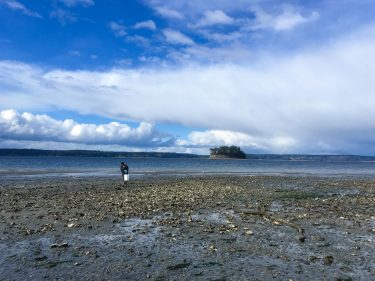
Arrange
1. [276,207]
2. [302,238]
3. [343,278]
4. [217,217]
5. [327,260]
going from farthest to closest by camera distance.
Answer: [276,207] → [217,217] → [302,238] → [327,260] → [343,278]

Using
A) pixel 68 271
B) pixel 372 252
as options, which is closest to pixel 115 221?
pixel 68 271

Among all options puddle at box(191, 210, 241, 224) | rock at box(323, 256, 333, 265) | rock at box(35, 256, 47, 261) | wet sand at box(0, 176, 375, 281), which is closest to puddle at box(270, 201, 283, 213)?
wet sand at box(0, 176, 375, 281)

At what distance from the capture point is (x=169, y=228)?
17391mm

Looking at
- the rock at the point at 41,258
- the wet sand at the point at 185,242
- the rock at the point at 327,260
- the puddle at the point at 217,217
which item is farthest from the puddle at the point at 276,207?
the rock at the point at 41,258

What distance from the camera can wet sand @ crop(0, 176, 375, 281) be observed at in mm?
11484

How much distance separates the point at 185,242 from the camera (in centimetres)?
1488

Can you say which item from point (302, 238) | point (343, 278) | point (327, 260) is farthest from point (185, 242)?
point (343, 278)

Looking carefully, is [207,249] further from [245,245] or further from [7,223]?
[7,223]

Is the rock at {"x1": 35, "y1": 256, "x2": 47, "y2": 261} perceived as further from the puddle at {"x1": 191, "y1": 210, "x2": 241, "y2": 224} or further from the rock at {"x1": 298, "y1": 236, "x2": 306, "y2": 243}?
the rock at {"x1": 298, "y1": 236, "x2": 306, "y2": 243}

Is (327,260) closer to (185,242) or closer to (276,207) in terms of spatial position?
(185,242)

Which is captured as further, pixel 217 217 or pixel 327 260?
pixel 217 217

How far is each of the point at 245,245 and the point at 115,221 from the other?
7.38 meters

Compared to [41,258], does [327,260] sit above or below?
above

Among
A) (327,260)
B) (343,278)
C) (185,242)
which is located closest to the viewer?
(343,278)
